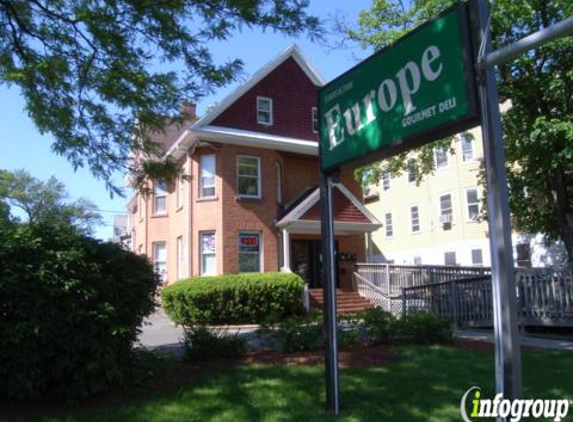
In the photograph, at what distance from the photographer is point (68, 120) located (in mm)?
9820

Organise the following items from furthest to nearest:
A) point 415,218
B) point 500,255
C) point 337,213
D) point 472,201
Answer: point 415,218, point 472,201, point 337,213, point 500,255

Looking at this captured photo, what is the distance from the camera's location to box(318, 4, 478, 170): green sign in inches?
170

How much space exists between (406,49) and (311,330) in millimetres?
5753

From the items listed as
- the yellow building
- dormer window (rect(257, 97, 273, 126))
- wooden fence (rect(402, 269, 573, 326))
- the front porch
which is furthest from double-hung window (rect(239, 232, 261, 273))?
→ the yellow building

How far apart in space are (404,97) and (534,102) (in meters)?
13.0

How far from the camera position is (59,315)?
20.2 feet

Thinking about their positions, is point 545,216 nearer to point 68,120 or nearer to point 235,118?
point 235,118

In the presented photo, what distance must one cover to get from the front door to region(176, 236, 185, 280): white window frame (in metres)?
4.41

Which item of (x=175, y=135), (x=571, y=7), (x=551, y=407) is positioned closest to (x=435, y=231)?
(x=175, y=135)

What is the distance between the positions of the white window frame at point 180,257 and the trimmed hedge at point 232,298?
3330mm

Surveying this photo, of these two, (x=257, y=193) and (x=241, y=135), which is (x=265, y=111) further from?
(x=257, y=193)

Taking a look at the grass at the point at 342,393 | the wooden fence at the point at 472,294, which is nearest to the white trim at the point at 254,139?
the wooden fence at the point at 472,294

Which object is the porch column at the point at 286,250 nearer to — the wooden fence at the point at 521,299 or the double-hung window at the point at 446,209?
the wooden fence at the point at 521,299

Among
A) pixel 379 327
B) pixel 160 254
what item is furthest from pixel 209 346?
pixel 160 254
